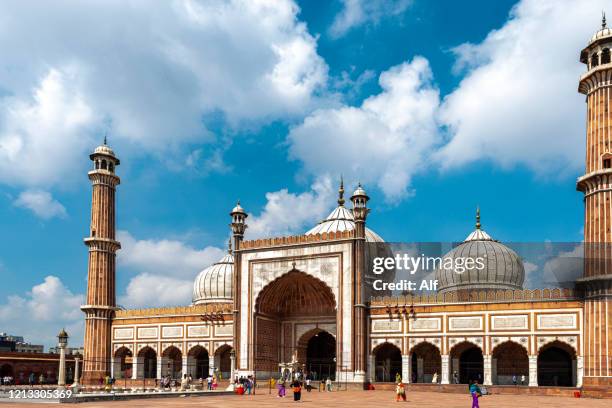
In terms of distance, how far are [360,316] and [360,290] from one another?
1.56 meters

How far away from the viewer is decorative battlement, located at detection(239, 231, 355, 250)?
45.0 m

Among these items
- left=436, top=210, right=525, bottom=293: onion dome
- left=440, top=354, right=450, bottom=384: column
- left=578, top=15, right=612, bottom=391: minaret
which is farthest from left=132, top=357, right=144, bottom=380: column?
left=578, top=15, right=612, bottom=391: minaret

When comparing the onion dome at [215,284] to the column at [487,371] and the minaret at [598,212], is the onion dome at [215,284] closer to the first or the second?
the column at [487,371]

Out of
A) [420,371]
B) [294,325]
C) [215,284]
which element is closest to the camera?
[420,371]

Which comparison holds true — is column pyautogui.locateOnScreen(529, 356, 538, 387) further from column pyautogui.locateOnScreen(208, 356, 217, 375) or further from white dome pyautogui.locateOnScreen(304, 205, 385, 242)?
column pyautogui.locateOnScreen(208, 356, 217, 375)

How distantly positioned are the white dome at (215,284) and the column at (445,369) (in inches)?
840

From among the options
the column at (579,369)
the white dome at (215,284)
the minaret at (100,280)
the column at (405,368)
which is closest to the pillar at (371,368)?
the column at (405,368)

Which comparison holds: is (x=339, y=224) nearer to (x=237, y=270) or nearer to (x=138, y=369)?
(x=237, y=270)

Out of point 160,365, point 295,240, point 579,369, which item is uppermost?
point 295,240

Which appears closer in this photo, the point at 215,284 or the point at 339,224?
the point at 339,224

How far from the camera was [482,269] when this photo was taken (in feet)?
154

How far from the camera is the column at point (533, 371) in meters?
38.1

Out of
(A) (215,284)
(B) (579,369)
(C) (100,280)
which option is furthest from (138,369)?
(B) (579,369)

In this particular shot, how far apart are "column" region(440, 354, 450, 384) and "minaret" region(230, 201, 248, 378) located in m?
12.6
